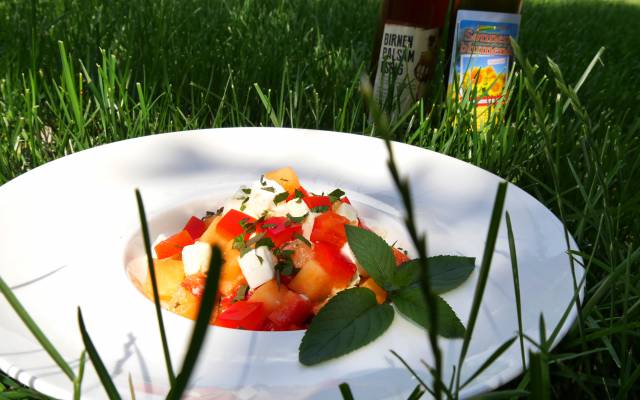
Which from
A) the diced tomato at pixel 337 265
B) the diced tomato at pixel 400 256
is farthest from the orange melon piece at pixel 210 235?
the diced tomato at pixel 400 256

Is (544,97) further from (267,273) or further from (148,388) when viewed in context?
(148,388)

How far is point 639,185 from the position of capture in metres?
1.36

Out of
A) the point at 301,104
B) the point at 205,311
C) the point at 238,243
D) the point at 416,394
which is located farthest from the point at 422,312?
the point at 301,104

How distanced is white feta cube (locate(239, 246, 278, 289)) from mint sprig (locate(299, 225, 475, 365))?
0.18 m

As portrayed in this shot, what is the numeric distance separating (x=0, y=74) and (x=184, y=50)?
59cm

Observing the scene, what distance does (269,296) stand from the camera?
96 cm

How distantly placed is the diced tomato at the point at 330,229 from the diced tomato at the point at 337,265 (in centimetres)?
4

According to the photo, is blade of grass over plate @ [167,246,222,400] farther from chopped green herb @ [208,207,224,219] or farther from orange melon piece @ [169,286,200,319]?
chopped green herb @ [208,207,224,219]

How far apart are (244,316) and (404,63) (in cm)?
105

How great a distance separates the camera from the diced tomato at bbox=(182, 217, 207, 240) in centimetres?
116

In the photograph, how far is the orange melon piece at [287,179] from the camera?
117 centimetres

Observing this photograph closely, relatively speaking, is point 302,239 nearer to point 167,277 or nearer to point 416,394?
point 167,277

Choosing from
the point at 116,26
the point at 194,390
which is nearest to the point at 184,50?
the point at 116,26

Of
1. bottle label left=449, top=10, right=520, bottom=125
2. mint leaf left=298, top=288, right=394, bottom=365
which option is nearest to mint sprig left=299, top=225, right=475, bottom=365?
mint leaf left=298, top=288, right=394, bottom=365
